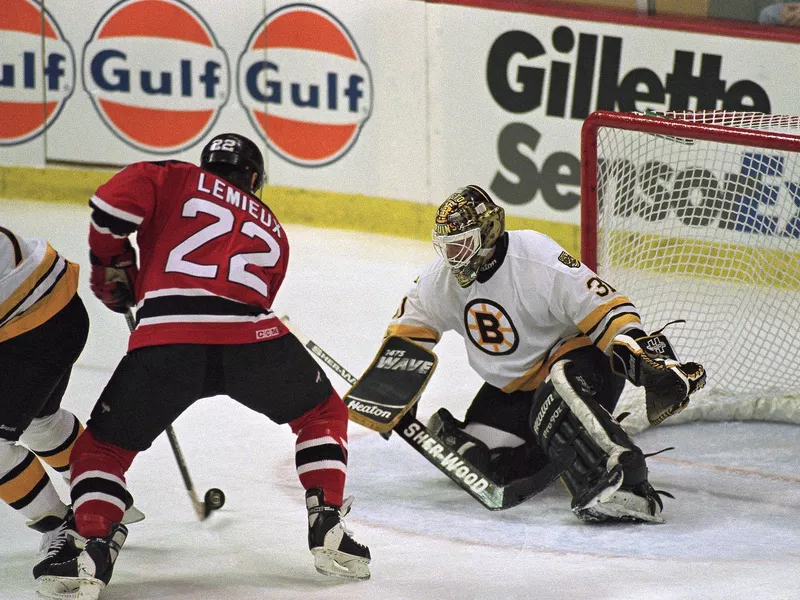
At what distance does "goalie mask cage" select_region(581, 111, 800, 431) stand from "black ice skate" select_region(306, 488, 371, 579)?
4.43ft

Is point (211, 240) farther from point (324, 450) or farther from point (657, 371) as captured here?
point (657, 371)

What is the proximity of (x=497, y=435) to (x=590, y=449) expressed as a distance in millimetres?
469

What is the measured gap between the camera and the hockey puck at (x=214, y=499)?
3.16 metres

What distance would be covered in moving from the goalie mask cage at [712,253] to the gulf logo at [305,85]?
2.23 metres

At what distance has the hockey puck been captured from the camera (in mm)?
3164

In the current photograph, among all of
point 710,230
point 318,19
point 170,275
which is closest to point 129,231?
point 170,275

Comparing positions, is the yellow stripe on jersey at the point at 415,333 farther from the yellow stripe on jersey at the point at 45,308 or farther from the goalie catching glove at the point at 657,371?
the yellow stripe on jersey at the point at 45,308

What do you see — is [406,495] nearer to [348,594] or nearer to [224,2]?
[348,594]

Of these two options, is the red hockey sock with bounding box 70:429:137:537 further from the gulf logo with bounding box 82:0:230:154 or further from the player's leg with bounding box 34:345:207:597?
the gulf logo with bounding box 82:0:230:154

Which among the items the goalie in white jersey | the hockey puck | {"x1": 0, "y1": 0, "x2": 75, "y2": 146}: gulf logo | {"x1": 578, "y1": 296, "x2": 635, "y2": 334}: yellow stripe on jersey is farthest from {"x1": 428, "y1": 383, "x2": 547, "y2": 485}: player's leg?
{"x1": 0, "y1": 0, "x2": 75, "y2": 146}: gulf logo

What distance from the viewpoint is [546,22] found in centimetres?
552

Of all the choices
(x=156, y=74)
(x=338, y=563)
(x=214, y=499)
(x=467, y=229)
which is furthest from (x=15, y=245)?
(x=156, y=74)

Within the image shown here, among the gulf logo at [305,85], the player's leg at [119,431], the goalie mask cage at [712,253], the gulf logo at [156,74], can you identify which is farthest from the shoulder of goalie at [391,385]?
the gulf logo at [156,74]

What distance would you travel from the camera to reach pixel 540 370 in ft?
11.1
